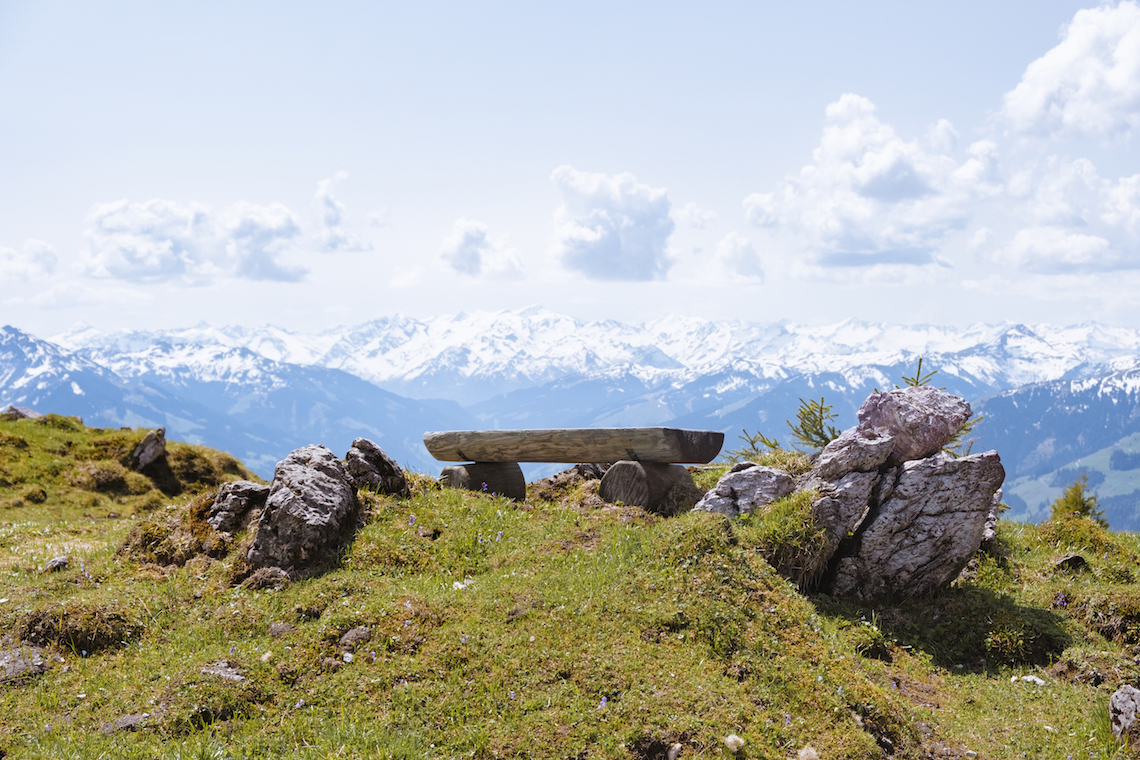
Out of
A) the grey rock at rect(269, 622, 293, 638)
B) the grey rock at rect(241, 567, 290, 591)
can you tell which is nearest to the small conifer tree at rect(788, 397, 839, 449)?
the grey rock at rect(241, 567, 290, 591)

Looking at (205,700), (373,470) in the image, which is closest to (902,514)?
(373,470)

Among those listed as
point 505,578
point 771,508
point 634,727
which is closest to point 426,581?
point 505,578

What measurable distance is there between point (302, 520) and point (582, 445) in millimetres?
6313

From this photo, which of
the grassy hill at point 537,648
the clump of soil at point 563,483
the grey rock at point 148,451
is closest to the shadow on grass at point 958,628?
the grassy hill at point 537,648

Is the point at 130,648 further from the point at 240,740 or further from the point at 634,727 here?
the point at 634,727

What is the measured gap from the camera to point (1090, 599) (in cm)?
1351

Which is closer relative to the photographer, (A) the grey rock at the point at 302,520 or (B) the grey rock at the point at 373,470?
(A) the grey rock at the point at 302,520

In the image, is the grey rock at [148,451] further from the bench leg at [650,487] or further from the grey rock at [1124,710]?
the grey rock at [1124,710]

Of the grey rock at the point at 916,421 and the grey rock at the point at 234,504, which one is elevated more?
the grey rock at the point at 916,421

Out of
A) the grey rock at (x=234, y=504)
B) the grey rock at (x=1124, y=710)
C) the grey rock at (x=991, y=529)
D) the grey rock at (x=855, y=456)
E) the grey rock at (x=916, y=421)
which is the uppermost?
the grey rock at (x=916, y=421)

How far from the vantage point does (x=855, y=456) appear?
44.8 feet

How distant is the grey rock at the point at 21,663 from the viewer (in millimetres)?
9547

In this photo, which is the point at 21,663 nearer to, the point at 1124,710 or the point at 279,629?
the point at 279,629

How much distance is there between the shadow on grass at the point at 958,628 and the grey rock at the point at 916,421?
2.75 metres
